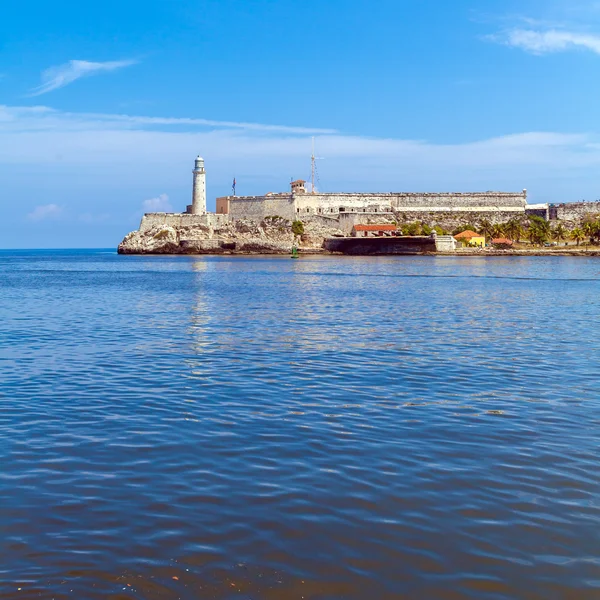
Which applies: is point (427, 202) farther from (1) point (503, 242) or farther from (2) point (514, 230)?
(1) point (503, 242)

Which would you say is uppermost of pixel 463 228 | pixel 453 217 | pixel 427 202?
pixel 427 202

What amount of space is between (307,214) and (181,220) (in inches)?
738

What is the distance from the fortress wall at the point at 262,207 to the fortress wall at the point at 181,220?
8.18 feet

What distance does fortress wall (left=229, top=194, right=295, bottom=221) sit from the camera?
4107 inches

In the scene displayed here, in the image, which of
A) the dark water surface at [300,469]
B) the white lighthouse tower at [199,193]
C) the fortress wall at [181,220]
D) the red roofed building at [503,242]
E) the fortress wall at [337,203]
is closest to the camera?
the dark water surface at [300,469]

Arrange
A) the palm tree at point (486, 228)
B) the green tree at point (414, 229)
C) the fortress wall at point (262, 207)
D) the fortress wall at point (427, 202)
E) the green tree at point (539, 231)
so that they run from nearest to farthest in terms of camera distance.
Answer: the green tree at point (539, 231) < the green tree at point (414, 229) < the palm tree at point (486, 228) < the fortress wall at point (262, 207) < the fortress wall at point (427, 202)

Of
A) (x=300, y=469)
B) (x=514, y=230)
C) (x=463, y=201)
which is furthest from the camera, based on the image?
(x=463, y=201)

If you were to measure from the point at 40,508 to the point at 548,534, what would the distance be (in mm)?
4266

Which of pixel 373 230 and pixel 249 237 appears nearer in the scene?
pixel 373 230

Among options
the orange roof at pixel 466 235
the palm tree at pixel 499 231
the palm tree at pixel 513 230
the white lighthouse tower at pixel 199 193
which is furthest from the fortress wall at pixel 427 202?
the white lighthouse tower at pixel 199 193

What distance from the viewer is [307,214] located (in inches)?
4136

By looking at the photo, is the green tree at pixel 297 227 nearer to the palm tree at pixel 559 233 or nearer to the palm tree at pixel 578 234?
the palm tree at pixel 559 233

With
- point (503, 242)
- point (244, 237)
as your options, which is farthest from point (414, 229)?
point (244, 237)

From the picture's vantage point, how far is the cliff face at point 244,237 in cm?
10369
